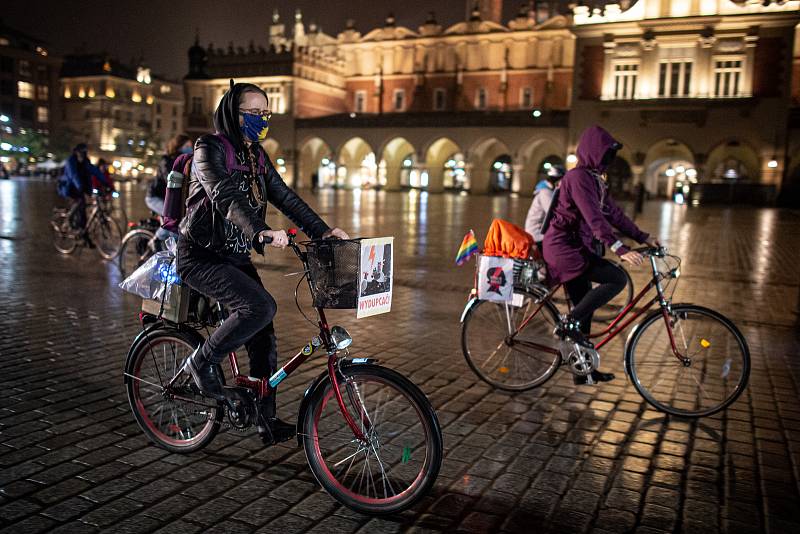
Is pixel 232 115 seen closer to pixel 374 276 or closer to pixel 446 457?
pixel 374 276

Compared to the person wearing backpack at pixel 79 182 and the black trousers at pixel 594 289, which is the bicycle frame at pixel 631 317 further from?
the person wearing backpack at pixel 79 182

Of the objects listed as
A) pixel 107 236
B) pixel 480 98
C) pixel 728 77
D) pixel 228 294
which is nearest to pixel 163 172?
pixel 107 236

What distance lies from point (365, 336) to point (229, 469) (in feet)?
10.2

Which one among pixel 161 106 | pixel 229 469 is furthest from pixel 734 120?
pixel 161 106

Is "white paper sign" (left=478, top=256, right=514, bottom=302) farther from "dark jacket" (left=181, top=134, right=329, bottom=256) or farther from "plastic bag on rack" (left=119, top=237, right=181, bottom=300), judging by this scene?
"plastic bag on rack" (left=119, top=237, right=181, bottom=300)

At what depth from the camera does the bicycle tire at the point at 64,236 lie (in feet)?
37.4

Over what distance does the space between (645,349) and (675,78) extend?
4514 cm

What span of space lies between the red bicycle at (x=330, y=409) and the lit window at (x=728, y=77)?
4685cm

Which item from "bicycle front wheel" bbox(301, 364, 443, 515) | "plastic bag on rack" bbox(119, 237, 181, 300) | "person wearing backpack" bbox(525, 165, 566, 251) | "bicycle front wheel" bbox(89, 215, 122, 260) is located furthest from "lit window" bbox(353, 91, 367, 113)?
"bicycle front wheel" bbox(301, 364, 443, 515)

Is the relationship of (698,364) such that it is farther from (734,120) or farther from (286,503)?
(734,120)

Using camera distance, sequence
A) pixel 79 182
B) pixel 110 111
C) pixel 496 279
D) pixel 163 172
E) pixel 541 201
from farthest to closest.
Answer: pixel 110 111 < pixel 79 182 < pixel 163 172 < pixel 541 201 < pixel 496 279

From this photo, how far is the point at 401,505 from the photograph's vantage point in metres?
3.06

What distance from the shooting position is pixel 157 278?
11.9 ft

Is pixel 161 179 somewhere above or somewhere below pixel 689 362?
above
